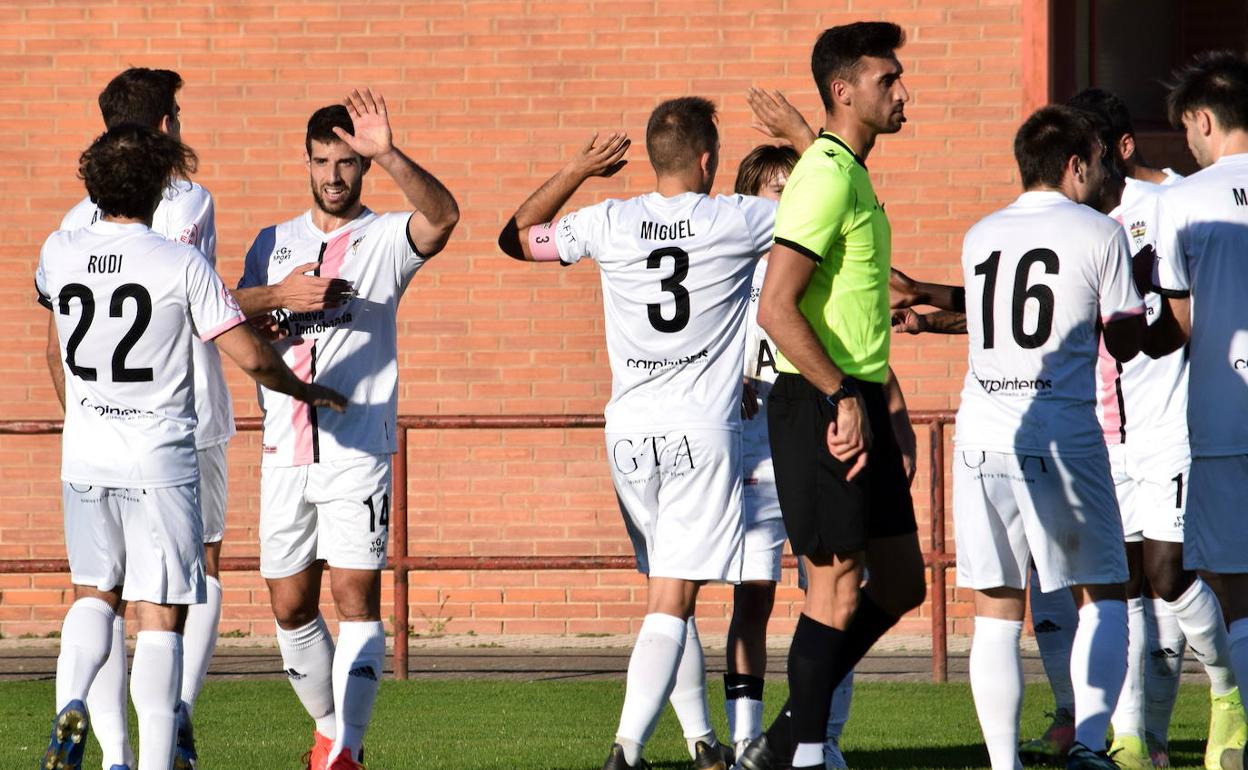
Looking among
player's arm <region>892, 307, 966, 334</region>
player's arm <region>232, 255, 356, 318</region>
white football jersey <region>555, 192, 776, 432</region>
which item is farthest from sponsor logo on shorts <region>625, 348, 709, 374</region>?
player's arm <region>232, 255, 356, 318</region>

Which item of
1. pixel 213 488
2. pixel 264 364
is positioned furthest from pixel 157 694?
pixel 213 488

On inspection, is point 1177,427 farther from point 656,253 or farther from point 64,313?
point 64,313

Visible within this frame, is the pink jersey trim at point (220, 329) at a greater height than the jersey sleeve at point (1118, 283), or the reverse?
the jersey sleeve at point (1118, 283)

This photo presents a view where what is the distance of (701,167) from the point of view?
6352 millimetres

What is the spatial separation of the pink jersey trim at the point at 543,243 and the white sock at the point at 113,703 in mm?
1910

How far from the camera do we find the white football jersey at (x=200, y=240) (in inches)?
273

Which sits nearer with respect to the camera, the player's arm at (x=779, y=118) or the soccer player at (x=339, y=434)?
the player's arm at (x=779, y=118)

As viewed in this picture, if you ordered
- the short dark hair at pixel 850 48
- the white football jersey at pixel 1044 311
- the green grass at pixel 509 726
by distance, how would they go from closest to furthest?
1. the short dark hair at pixel 850 48
2. the white football jersey at pixel 1044 311
3. the green grass at pixel 509 726

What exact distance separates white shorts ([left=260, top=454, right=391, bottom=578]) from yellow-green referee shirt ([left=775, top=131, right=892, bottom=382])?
5.71ft

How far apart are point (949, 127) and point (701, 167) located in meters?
4.77

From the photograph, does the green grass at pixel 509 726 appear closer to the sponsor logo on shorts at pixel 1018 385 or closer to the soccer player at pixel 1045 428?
the soccer player at pixel 1045 428

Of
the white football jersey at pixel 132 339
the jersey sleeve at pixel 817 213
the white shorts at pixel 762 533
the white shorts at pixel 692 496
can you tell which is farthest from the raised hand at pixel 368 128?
the white shorts at pixel 762 533

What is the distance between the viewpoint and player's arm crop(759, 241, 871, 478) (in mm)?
5176

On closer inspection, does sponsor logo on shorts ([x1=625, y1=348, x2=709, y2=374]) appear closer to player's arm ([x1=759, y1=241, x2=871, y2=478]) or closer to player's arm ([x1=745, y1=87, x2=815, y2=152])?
player's arm ([x1=745, y1=87, x2=815, y2=152])
